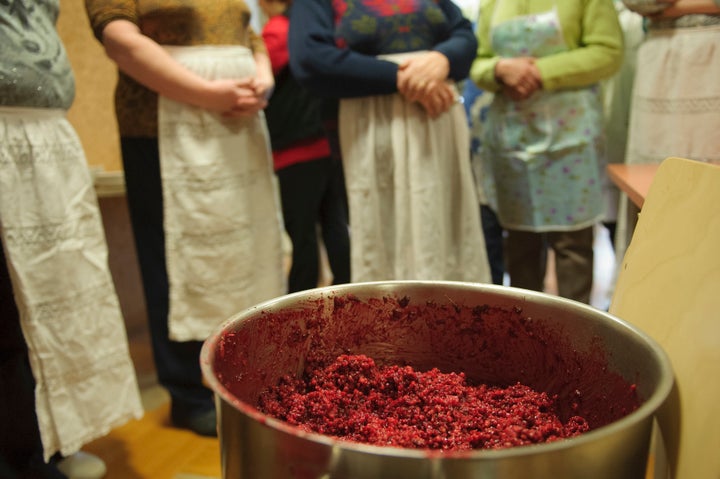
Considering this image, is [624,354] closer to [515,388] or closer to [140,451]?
[515,388]

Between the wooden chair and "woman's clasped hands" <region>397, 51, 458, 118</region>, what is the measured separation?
832 millimetres

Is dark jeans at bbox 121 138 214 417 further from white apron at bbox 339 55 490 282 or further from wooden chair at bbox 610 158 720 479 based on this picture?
wooden chair at bbox 610 158 720 479

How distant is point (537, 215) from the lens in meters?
1.67

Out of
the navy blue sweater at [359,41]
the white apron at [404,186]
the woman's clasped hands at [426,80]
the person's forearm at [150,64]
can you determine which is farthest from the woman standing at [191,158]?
the woman's clasped hands at [426,80]

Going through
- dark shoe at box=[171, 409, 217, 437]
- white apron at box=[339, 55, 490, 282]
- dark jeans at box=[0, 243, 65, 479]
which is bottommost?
dark shoe at box=[171, 409, 217, 437]

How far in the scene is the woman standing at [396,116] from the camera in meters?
1.41

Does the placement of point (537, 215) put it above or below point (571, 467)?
below

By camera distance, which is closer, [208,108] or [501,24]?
[208,108]

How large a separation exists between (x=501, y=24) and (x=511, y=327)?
4.08 ft

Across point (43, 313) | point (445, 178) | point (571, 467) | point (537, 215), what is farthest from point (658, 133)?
point (43, 313)

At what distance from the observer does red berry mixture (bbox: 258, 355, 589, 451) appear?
0.54 m

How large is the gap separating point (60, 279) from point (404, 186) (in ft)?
2.62

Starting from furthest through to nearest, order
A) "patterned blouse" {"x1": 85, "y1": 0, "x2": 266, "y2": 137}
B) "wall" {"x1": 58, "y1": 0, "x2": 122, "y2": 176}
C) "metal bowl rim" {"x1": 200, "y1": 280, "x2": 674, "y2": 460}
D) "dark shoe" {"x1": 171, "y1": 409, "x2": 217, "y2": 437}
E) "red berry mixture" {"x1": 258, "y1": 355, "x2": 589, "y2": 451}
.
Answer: "wall" {"x1": 58, "y1": 0, "x2": 122, "y2": 176}
"dark shoe" {"x1": 171, "y1": 409, "x2": 217, "y2": 437}
"patterned blouse" {"x1": 85, "y1": 0, "x2": 266, "y2": 137}
"red berry mixture" {"x1": 258, "y1": 355, "x2": 589, "y2": 451}
"metal bowl rim" {"x1": 200, "y1": 280, "x2": 674, "y2": 460}

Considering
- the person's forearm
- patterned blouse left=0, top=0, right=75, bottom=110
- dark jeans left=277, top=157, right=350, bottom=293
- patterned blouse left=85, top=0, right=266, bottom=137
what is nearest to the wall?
dark jeans left=277, top=157, right=350, bottom=293
